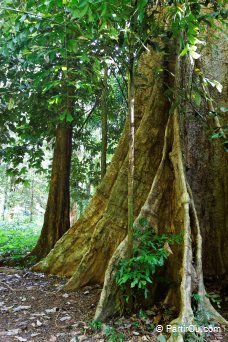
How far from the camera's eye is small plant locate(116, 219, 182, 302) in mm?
3170

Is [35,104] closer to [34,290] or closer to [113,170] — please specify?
[113,170]

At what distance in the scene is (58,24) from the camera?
3.14 metres

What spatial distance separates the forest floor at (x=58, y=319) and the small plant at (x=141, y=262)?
1.00ft

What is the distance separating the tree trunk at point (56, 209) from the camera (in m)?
6.73

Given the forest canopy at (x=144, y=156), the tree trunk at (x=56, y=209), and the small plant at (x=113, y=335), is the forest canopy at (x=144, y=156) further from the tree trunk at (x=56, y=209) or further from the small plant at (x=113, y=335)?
the small plant at (x=113, y=335)

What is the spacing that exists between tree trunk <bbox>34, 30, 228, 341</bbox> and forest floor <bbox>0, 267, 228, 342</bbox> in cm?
25

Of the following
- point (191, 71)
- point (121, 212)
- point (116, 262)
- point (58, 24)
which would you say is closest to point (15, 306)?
point (116, 262)

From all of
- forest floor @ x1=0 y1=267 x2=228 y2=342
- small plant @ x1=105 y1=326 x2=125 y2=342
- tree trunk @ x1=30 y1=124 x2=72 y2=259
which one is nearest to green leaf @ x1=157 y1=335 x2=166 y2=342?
forest floor @ x1=0 y1=267 x2=228 y2=342

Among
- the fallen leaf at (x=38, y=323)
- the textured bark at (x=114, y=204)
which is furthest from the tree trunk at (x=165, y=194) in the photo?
the fallen leaf at (x=38, y=323)

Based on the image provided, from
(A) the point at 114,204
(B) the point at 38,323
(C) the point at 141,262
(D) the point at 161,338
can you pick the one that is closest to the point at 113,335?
(D) the point at 161,338

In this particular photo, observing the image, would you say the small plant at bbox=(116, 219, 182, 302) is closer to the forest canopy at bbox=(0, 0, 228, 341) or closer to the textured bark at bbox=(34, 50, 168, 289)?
the forest canopy at bbox=(0, 0, 228, 341)

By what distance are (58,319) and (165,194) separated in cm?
195

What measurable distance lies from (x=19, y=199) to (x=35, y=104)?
67.0ft

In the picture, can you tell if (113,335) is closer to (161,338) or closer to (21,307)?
(161,338)
